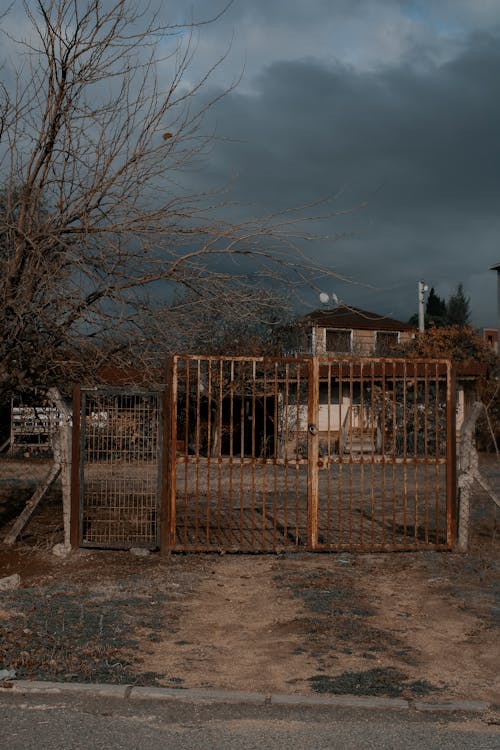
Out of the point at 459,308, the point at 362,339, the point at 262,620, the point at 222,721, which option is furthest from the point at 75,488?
the point at 459,308

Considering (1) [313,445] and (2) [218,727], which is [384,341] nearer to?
(1) [313,445]

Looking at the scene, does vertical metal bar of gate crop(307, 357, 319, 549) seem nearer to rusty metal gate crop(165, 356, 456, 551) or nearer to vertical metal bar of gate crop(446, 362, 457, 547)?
rusty metal gate crop(165, 356, 456, 551)

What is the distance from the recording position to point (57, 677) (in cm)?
567

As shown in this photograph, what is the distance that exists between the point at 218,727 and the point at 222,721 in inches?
4.2

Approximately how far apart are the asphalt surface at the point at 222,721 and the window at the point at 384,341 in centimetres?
3635

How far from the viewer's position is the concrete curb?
5250mm

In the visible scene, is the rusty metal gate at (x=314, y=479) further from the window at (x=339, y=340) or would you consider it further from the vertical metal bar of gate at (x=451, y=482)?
the window at (x=339, y=340)

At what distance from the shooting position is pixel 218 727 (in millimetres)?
4930

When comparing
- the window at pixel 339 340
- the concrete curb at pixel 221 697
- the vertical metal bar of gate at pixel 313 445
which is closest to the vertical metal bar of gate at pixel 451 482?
the vertical metal bar of gate at pixel 313 445

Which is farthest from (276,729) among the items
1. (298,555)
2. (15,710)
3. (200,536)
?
(200,536)

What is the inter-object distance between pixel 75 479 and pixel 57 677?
4951 mm

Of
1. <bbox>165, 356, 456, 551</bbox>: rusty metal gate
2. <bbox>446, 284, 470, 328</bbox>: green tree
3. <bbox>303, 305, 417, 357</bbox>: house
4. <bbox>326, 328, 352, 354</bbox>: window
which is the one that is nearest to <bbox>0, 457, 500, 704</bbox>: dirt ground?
<bbox>165, 356, 456, 551</bbox>: rusty metal gate

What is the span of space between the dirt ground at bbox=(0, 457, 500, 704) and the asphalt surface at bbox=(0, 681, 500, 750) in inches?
9.8

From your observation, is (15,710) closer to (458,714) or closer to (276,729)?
(276,729)
